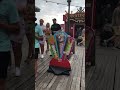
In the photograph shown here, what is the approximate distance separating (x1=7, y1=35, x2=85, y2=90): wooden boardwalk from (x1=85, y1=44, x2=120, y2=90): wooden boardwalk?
1.91 ft

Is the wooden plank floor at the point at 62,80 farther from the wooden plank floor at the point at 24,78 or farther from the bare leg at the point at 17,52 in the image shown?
the bare leg at the point at 17,52

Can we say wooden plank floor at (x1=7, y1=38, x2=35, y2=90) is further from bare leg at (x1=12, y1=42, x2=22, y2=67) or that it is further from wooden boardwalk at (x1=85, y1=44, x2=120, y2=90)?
wooden boardwalk at (x1=85, y1=44, x2=120, y2=90)

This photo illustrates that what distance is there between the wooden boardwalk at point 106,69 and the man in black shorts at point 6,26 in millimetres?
818

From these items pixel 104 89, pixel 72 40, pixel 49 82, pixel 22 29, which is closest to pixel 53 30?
pixel 72 40

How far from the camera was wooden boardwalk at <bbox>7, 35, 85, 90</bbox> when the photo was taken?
3108 mm

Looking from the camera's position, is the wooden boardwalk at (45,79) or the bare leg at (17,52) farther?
the wooden boardwalk at (45,79)

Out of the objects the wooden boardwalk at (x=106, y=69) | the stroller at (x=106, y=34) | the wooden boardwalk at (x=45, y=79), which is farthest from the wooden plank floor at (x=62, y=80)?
the stroller at (x=106, y=34)

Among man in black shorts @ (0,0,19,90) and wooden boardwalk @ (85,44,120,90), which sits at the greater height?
man in black shorts @ (0,0,19,90)

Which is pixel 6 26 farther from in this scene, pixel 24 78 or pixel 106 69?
pixel 24 78

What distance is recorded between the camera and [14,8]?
2252 millimetres

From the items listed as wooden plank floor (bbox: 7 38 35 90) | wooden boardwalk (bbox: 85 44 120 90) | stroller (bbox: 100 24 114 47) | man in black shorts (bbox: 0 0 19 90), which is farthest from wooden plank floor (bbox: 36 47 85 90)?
man in black shorts (bbox: 0 0 19 90)

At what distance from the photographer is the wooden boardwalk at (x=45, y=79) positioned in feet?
10.2

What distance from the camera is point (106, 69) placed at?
9.30 feet

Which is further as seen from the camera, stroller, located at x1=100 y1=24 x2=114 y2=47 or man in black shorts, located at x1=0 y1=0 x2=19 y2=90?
stroller, located at x1=100 y1=24 x2=114 y2=47
